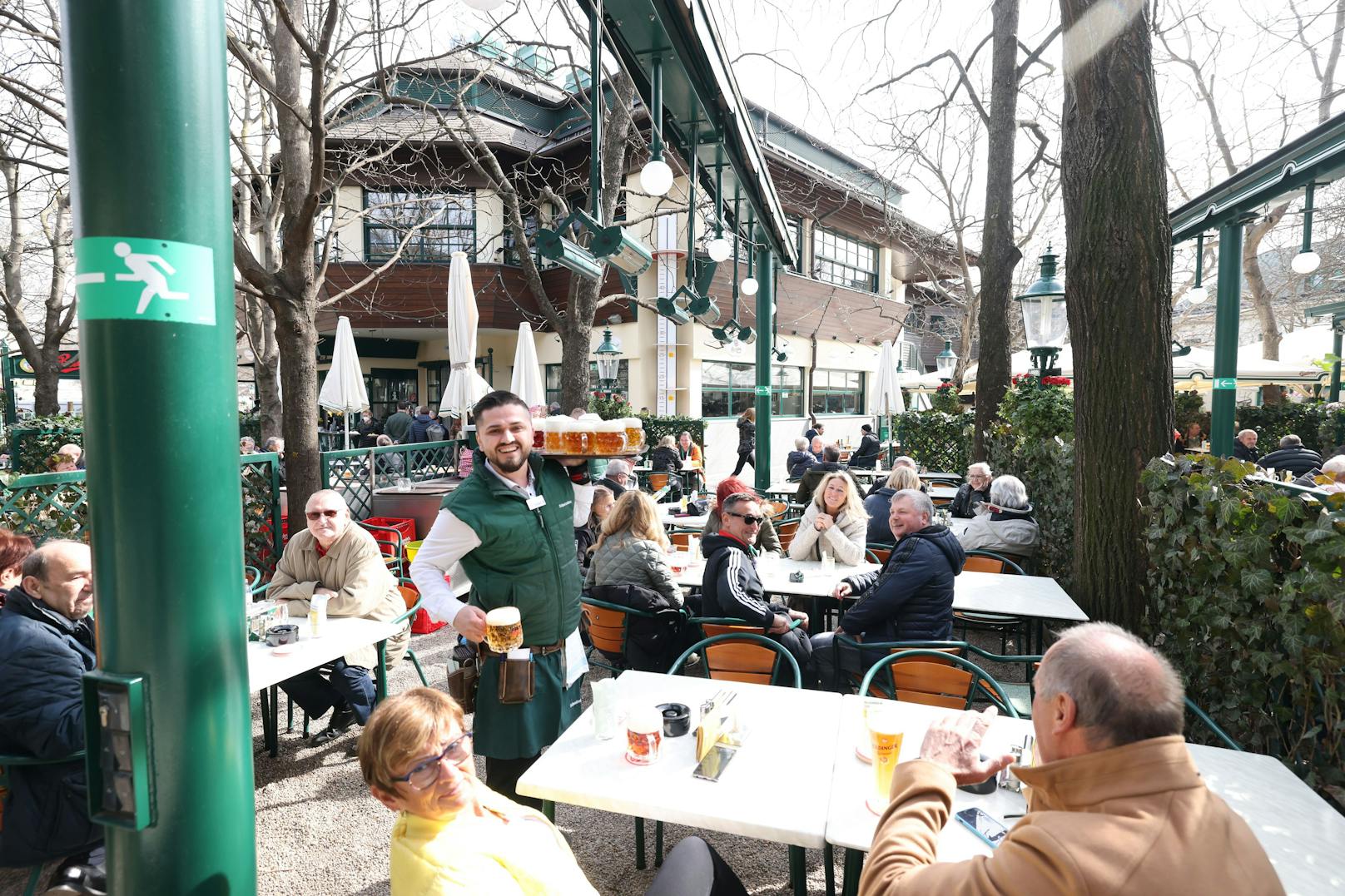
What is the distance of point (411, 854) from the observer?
155 centimetres

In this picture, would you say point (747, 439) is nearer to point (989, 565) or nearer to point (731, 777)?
point (989, 565)

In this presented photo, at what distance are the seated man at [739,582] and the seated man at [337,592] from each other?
1.81 meters

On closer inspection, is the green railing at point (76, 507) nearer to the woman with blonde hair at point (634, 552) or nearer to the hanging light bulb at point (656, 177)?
the woman with blonde hair at point (634, 552)

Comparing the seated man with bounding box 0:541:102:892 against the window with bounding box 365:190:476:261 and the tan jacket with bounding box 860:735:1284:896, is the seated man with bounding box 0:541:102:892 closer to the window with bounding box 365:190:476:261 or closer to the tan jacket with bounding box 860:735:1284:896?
the tan jacket with bounding box 860:735:1284:896

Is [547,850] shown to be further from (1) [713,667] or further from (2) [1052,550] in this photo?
(2) [1052,550]

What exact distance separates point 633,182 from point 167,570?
689 inches

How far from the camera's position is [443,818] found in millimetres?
1634

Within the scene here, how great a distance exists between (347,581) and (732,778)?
2.68m

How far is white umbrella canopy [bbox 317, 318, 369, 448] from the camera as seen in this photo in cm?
1023

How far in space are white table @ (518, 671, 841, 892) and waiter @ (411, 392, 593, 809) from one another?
0.93 feet

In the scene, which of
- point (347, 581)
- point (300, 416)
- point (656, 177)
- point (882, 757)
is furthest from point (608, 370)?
point (882, 757)

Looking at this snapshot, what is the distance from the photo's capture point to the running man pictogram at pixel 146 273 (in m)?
1.09

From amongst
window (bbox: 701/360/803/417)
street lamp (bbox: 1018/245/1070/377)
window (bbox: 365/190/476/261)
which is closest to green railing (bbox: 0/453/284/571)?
street lamp (bbox: 1018/245/1070/377)

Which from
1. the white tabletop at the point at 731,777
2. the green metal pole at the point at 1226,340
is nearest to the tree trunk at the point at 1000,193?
the green metal pole at the point at 1226,340
